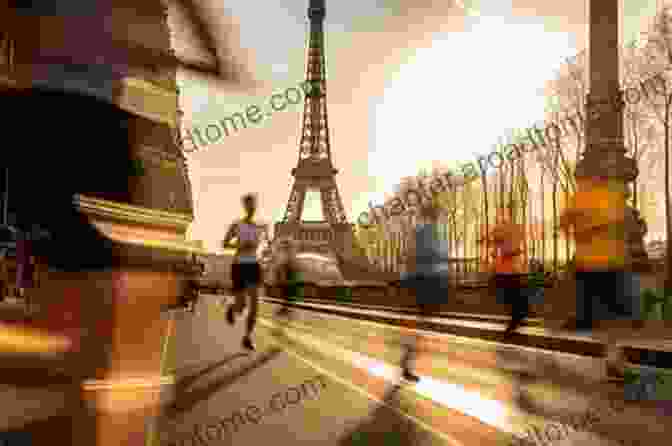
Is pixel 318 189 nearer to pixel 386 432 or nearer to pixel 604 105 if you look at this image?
pixel 604 105

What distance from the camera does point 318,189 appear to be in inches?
3839

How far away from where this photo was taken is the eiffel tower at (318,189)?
9550 centimetres

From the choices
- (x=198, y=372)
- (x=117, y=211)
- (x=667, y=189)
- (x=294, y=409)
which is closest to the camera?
(x=117, y=211)

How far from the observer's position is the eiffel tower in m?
95.5

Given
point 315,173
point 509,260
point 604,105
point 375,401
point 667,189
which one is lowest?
point 375,401

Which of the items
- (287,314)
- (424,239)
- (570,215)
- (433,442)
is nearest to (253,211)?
(424,239)

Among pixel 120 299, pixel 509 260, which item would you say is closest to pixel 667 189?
pixel 509 260

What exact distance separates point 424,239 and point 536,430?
3901mm

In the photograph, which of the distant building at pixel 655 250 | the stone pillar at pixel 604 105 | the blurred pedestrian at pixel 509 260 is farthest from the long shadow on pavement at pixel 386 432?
the distant building at pixel 655 250

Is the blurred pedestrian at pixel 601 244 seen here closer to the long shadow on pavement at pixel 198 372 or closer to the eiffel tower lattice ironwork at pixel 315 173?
the long shadow on pavement at pixel 198 372

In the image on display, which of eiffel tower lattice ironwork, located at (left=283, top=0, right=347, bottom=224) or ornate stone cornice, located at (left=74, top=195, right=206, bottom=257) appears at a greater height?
eiffel tower lattice ironwork, located at (left=283, top=0, right=347, bottom=224)

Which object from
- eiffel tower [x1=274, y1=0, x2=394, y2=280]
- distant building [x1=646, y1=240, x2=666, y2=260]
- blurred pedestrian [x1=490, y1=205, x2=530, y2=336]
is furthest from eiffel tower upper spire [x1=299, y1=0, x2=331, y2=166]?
Answer: blurred pedestrian [x1=490, y1=205, x2=530, y2=336]

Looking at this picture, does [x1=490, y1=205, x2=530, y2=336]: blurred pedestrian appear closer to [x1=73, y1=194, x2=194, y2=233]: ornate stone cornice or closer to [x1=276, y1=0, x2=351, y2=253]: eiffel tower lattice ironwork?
[x1=73, y1=194, x2=194, y2=233]: ornate stone cornice

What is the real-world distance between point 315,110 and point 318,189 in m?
8.96
